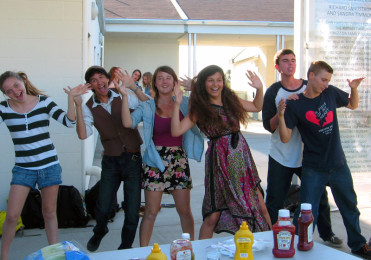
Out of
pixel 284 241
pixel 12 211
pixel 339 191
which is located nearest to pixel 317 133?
pixel 339 191

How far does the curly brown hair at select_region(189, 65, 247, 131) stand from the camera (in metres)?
3.63

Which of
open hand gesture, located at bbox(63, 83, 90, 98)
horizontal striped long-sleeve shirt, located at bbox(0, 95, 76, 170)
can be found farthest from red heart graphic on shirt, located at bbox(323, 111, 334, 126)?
horizontal striped long-sleeve shirt, located at bbox(0, 95, 76, 170)

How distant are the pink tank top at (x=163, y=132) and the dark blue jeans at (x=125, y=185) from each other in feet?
1.06

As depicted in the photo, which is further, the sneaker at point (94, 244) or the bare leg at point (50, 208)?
the sneaker at point (94, 244)

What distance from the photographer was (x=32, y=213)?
17.1 ft

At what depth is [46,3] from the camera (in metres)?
5.73

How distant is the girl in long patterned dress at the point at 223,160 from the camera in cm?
355

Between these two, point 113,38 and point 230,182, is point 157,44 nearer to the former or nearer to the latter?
point 113,38

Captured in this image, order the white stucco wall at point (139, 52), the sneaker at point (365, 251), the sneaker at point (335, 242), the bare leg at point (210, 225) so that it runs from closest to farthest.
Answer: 1. the bare leg at point (210, 225)
2. the sneaker at point (365, 251)
3. the sneaker at point (335, 242)
4. the white stucco wall at point (139, 52)

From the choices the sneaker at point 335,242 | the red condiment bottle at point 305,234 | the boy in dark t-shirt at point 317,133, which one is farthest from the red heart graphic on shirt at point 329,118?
the red condiment bottle at point 305,234

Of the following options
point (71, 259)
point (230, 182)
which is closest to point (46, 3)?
point (230, 182)

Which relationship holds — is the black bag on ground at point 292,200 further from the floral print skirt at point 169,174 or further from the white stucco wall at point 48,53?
the white stucco wall at point 48,53

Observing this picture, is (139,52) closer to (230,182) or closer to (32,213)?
(32,213)

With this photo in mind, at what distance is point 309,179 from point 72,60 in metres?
3.39
